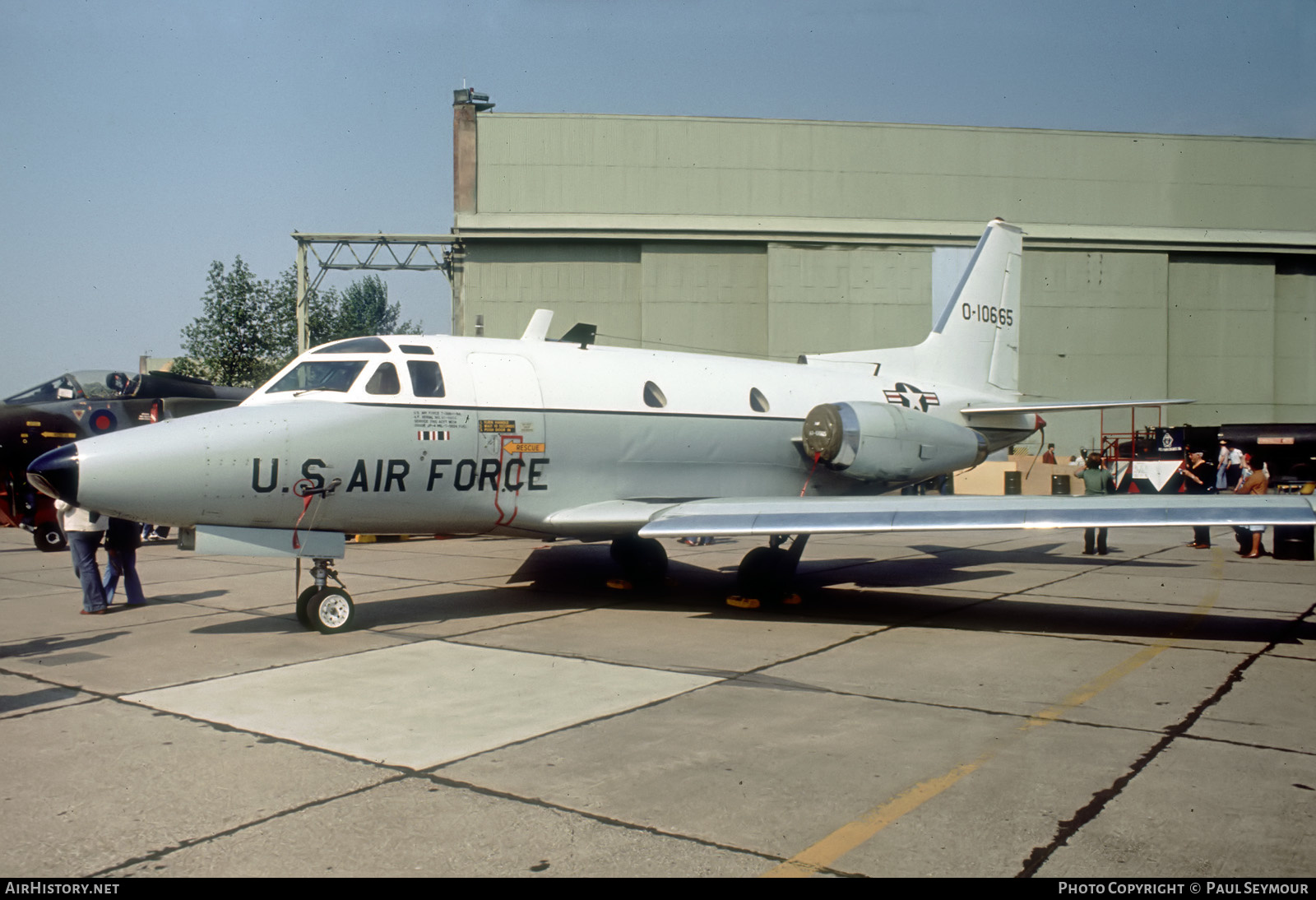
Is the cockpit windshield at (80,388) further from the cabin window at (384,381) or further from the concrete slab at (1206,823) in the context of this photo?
the concrete slab at (1206,823)

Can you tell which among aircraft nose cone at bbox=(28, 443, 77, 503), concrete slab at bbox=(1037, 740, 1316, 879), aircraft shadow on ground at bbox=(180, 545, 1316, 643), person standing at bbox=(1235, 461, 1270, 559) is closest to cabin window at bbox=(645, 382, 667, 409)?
aircraft shadow on ground at bbox=(180, 545, 1316, 643)

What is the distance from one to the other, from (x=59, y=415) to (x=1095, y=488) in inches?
755

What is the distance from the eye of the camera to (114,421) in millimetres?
17734

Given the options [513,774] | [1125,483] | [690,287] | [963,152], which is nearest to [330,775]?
[513,774]

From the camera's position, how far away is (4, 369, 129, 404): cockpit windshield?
1745 centimetres

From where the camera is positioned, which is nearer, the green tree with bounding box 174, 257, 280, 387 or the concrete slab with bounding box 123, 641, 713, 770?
the concrete slab with bounding box 123, 641, 713, 770

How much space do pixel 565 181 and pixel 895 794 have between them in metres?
35.3

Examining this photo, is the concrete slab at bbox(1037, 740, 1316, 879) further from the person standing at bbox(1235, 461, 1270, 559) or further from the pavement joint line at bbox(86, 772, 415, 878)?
the person standing at bbox(1235, 461, 1270, 559)

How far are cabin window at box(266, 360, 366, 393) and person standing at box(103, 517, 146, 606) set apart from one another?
9.39 feet

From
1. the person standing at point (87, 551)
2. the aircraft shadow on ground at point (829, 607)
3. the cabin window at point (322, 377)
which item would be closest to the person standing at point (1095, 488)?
the aircraft shadow on ground at point (829, 607)

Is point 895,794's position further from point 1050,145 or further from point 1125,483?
point 1050,145

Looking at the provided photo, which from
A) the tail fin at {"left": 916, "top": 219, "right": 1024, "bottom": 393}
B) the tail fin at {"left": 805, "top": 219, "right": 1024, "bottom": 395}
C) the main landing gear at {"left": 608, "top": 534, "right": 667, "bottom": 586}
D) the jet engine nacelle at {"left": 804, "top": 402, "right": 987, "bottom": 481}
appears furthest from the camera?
the tail fin at {"left": 916, "top": 219, "right": 1024, "bottom": 393}

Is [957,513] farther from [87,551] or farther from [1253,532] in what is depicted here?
[1253,532]

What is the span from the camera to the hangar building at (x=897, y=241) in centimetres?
3753
